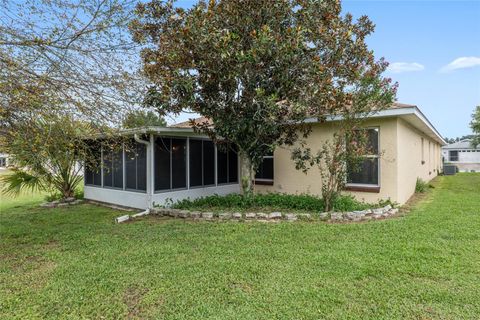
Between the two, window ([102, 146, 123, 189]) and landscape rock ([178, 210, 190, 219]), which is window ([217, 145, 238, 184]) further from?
window ([102, 146, 123, 189])

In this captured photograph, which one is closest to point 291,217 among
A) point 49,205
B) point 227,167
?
point 227,167

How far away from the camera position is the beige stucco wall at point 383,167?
8016 millimetres

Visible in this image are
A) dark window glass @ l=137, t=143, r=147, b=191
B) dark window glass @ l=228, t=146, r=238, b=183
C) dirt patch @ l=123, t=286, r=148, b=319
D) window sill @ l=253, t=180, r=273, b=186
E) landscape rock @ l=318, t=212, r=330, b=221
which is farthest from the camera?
dark window glass @ l=228, t=146, r=238, b=183

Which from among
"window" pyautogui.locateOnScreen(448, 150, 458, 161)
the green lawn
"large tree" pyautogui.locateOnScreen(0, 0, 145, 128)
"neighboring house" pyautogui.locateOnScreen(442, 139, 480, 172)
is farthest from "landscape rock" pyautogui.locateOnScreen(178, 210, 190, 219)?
"window" pyautogui.locateOnScreen(448, 150, 458, 161)

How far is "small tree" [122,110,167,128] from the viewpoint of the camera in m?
5.55

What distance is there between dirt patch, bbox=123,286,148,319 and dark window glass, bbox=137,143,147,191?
5539mm

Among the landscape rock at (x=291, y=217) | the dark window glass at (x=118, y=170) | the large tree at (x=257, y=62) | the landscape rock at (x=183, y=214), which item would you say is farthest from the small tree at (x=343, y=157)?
the dark window glass at (x=118, y=170)

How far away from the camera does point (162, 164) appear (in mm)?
8578

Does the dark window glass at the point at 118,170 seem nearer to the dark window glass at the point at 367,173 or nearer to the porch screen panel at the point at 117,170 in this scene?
the porch screen panel at the point at 117,170

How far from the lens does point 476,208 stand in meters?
7.72

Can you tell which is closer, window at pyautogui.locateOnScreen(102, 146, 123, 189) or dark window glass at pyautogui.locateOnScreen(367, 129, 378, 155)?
dark window glass at pyautogui.locateOnScreen(367, 129, 378, 155)

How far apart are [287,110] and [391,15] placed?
5.30 metres

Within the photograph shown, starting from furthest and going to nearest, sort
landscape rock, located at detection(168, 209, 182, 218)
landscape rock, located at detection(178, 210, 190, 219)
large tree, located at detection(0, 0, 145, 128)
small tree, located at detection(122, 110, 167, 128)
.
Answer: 1. landscape rock, located at detection(168, 209, 182, 218)
2. landscape rock, located at detection(178, 210, 190, 219)
3. small tree, located at detection(122, 110, 167, 128)
4. large tree, located at detection(0, 0, 145, 128)

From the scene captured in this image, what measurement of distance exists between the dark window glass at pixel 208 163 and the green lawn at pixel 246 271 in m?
3.55
